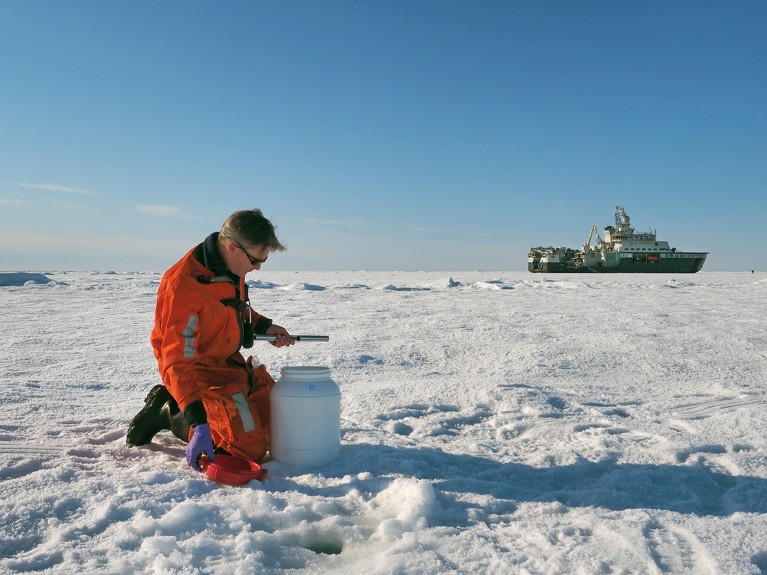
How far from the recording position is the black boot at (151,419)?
94.7 inches

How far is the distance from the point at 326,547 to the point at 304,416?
2.08 feet

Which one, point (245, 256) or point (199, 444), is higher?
point (245, 256)

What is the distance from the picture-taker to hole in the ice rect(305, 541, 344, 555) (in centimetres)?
162

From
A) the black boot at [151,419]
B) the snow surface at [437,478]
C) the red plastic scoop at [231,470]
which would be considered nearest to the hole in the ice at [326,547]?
the snow surface at [437,478]

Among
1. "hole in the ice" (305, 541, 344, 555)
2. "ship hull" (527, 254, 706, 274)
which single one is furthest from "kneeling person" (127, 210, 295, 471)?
"ship hull" (527, 254, 706, 274)

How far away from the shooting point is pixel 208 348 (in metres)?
2.28

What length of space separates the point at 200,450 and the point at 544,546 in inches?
49.2

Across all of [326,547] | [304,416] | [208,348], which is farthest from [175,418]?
[326,547]

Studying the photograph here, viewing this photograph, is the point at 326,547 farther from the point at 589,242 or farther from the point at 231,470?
the point at 589,242

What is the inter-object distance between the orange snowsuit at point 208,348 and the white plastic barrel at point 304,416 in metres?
0.11

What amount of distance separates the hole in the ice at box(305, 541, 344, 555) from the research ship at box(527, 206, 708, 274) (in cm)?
4867

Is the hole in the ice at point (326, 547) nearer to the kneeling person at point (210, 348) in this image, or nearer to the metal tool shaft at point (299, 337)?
the kneeling person at point (210, 348)

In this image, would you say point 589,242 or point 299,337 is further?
point 589,242

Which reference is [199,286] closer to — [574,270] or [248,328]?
[248,328]
